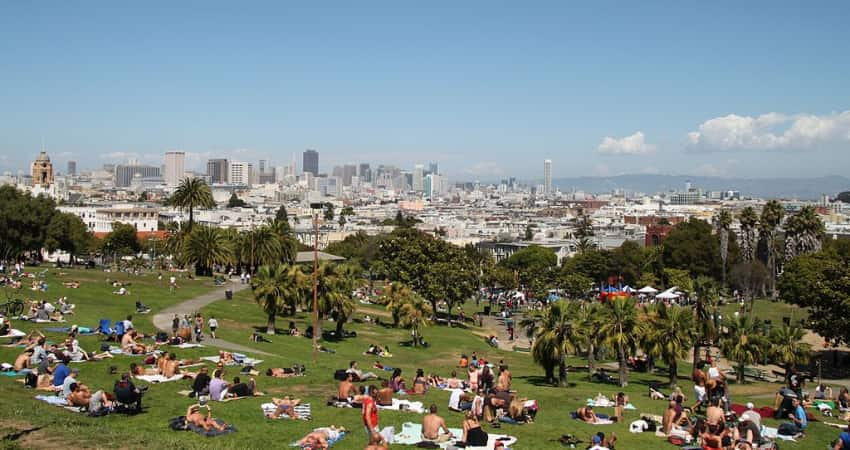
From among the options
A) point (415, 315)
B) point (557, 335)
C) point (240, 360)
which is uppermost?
point (557, 335)

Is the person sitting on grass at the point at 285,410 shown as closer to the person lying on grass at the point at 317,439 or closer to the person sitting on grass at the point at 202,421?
the person sitting on grass at the point at 202,421

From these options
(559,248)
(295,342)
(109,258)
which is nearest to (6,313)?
(295,342)

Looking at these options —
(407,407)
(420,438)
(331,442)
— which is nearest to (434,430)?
(420,438)

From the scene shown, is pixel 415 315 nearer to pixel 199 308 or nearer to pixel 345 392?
pixel 199 308

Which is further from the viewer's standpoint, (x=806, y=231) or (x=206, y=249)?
(x=806, y=231)

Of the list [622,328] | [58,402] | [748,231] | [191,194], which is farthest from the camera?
[748,231]

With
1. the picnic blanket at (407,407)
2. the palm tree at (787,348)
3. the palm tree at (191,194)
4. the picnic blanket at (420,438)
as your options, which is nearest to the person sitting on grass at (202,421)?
the picnic blanket at (420,438)
